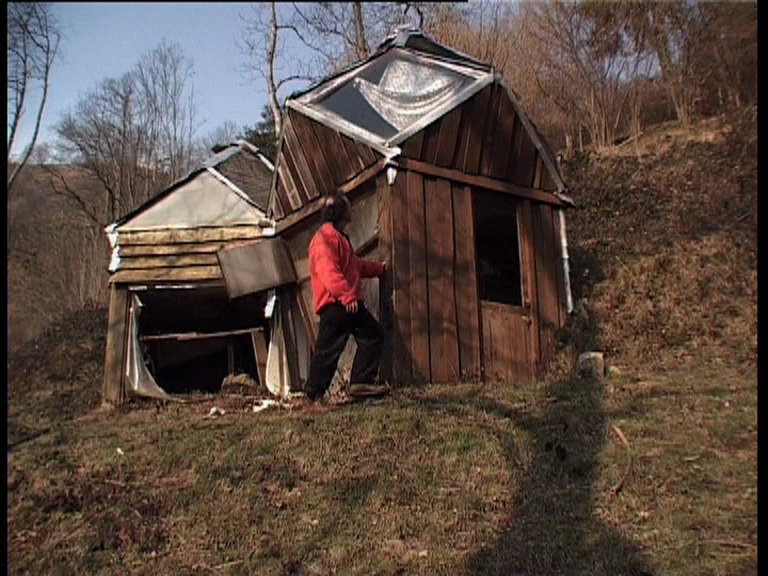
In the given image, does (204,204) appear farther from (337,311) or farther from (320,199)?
(337,311)

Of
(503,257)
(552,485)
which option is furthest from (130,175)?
(552,485)

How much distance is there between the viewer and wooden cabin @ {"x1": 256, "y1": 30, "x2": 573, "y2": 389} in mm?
9875

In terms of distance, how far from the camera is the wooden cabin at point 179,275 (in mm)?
13008

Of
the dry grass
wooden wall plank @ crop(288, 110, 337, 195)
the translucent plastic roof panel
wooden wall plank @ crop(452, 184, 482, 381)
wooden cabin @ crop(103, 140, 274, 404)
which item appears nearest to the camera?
the dry grass

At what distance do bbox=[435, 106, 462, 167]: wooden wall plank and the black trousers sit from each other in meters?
2.59

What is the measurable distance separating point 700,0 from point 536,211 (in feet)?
39.1

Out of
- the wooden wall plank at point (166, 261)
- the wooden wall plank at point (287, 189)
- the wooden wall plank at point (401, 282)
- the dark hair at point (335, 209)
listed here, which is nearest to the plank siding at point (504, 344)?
the wooden wall plank at point (401, 282)

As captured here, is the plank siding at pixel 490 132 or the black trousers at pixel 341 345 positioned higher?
the plank siding at pixel 490 132

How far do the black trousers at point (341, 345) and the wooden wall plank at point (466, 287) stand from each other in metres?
1.51

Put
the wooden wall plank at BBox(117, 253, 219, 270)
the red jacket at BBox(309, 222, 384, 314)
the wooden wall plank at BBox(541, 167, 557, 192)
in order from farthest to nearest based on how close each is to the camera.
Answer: the wooden wall plank at BBox(117, 253, 219, 270)
the wooden wall plank at BBox(541, 167, 557, 192)
the red jacket at BBox(309, 222, 384, 314)

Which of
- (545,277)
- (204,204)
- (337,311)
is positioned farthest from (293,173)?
(337,311)

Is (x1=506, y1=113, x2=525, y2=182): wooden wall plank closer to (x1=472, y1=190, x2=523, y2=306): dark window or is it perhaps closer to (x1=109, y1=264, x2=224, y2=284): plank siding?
(x1=472, y1=190, x2=523, y2=306): dark window

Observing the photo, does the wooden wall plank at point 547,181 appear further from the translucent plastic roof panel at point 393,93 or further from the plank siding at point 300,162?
the plank siding at point 300,162

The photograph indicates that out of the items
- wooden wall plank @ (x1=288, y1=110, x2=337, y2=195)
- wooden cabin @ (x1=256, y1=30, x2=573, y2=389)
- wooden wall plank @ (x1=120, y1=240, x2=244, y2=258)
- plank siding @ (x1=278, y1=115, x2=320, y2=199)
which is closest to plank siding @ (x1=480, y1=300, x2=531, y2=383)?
wooden cabin @ (x1=256, y1=30, x2=573, y2=389)
